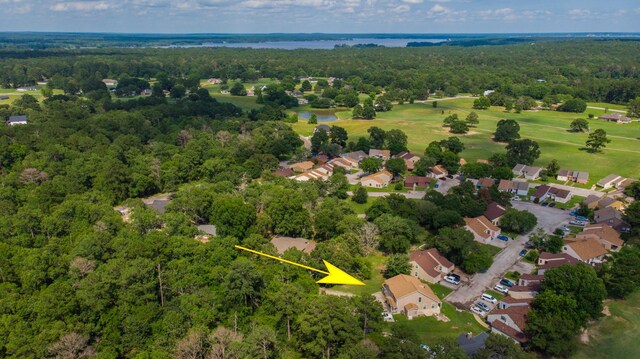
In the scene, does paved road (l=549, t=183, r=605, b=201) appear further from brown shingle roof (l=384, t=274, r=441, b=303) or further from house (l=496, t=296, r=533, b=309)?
brown shingle roof (l=384, t=274, r=441, b=303)

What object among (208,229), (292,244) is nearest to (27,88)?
(208,229)

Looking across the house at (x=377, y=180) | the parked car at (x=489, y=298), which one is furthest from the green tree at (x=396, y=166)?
the parked car at (x=489, y=298)

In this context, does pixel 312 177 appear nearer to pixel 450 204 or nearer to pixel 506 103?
pixel 450 204

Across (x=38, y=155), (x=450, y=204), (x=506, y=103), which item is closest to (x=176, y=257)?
(x=450, y=204)

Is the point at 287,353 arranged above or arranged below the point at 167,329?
below

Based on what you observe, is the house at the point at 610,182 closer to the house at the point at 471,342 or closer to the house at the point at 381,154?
the house at the point at 381,154

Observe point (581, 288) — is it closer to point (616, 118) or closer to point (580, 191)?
point (580, 191)
